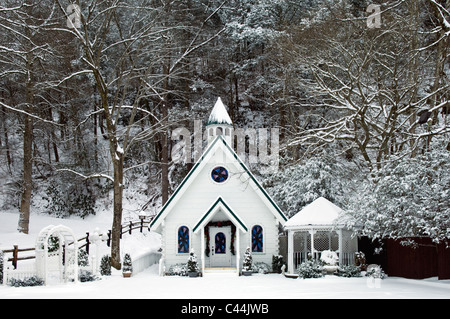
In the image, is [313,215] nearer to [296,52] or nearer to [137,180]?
[296,52]

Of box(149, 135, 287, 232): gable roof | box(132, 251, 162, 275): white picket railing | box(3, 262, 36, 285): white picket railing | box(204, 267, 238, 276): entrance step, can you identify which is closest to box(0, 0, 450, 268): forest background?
box(132, 251, 162, 275): white picket railing

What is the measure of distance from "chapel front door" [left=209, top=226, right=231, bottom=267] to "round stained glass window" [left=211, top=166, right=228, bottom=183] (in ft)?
7.03

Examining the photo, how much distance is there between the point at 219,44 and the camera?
116 ft

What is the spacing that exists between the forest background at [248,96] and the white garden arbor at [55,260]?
3839mm

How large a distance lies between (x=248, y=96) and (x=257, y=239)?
1507cm

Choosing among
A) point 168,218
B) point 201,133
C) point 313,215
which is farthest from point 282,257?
point 201,133

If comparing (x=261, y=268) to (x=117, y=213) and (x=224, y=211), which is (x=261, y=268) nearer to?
(x=224, y=211)

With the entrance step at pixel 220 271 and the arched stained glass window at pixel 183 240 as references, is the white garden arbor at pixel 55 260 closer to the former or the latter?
the arched stained glass window at pixel 183 240

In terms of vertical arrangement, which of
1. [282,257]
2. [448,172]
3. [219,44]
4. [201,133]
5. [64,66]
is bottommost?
[282,257]

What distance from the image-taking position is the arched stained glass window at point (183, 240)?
21.8 meters

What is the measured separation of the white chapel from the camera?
71.2 feet

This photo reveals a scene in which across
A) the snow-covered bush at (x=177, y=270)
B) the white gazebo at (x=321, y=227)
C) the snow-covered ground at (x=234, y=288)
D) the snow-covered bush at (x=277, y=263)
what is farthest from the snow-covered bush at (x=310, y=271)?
the snow-covered bush at (x=177, y=270)

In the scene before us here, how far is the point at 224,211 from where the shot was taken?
21.2m

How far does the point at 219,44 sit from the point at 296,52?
16.4 meters
